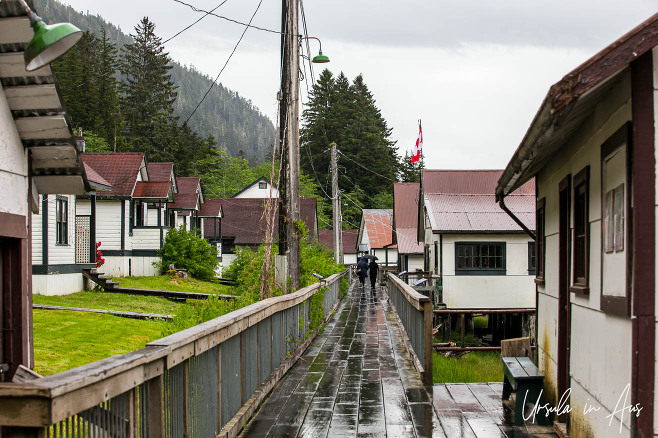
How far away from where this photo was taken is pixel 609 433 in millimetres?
5223

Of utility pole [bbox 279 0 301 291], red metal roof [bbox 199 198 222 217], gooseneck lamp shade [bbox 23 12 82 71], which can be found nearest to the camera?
gooseneck lamp shade [bbox 23 12 82 71]

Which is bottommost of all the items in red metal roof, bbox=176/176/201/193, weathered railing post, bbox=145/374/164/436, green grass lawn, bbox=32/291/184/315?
green grass lawn, bbox=32/291/184/315

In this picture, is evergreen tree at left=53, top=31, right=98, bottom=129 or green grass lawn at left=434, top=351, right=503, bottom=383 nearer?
green grass lawn at left=434, top=351, right=503, bottom=383

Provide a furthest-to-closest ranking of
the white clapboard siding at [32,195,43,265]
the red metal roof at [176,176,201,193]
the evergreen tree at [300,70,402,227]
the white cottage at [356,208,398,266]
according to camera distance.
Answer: the evergreen tree at [300,70,402,227]
the white cottage at [356,208,398,266]
the red metal roof at [176,176,201,193]
the white clapboard siding at [32,195,43,265]

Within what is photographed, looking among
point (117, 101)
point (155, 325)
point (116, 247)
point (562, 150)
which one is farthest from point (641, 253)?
point (117, 101)

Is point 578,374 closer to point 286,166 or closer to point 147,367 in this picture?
point 147,367

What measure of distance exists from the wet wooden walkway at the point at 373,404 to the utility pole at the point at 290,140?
2244 millimetres

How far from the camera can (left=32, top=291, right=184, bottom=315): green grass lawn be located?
72.6 feet

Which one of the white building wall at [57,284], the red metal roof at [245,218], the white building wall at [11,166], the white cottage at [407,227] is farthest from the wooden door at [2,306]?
the red metal roof at [245,218]

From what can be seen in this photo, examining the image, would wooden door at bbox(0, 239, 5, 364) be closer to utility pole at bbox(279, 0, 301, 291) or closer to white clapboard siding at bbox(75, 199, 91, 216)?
utility pole at bbox(279, 0, 301, 291)

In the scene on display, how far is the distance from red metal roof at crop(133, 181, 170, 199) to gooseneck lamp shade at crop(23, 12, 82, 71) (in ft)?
100.0

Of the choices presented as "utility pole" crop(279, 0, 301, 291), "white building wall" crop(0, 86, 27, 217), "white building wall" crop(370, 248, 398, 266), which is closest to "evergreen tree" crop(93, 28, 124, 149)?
"white building wall" crop(370, 248, 398, 266)

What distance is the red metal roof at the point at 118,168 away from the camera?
33.9m

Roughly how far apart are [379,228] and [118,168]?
30.5 metres
